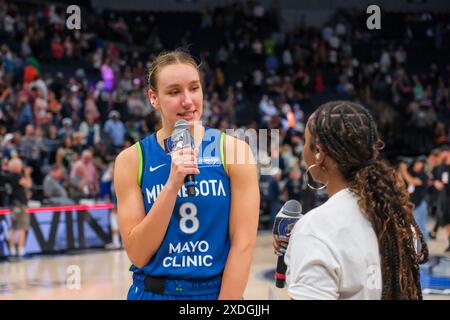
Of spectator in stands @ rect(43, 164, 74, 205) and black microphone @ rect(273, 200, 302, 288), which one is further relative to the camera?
spectator in stands @ rect(43, 164, 74, 205)

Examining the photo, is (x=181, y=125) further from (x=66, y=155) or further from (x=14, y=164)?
(x=66, y=155)

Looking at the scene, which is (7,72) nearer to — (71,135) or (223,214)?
(71,135)

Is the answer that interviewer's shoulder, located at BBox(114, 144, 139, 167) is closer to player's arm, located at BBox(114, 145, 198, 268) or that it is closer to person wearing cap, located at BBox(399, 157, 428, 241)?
player's arm, located at BBox(114, 145, 198, 268)

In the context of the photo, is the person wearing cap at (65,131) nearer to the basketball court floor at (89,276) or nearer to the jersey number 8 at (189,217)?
the basketball court floor at (89,276)

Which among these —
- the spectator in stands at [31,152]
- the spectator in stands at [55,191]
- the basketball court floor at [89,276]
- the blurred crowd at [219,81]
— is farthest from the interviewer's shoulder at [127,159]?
the spectator in stands at [31,152]

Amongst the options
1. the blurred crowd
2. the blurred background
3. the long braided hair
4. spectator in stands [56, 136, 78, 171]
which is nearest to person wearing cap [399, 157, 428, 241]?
the blurred background

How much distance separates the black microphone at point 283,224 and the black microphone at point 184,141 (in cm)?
33

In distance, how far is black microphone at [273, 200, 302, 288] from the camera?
8.14 ft

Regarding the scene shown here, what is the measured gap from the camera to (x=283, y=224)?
2.49 m

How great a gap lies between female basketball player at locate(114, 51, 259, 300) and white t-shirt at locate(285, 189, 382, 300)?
27.9 inches
